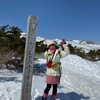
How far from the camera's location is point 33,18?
5.39 metres

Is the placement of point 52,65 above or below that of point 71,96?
above

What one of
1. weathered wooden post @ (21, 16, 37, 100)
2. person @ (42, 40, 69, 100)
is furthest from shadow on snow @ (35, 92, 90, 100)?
weathered wooden post @ (21, 16, 37, 100)

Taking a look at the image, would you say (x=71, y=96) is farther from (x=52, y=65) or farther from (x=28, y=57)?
(x=28, y=57)

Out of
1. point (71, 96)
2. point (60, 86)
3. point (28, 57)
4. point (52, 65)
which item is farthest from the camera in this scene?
point (60, 86)

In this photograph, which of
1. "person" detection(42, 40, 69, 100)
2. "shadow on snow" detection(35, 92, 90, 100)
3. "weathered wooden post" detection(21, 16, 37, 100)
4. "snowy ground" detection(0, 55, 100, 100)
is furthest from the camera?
"shadow on snow" detection(35, 92, 90, 100)

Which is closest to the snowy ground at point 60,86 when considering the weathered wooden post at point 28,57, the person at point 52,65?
the person at point 52,65

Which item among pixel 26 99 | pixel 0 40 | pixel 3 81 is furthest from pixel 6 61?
pixel 26 99

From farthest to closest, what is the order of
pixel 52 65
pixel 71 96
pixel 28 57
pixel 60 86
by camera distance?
pixel 60 86 < pixel 71 96 < pixel 52 65 < pixel 28 57

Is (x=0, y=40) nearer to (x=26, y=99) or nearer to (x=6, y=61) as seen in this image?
(x=6, y=61)

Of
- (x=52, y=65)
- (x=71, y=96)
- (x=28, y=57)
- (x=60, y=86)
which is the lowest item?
(x=71, y=96)

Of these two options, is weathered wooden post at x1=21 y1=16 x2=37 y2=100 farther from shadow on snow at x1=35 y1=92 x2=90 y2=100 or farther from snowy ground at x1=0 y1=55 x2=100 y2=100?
shadow on snow at x1=35 y1=92 x2=90 y2=100

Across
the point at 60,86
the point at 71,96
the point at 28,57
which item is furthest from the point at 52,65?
the point at 60,86

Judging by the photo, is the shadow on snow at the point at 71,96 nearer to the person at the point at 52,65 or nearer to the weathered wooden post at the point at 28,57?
the person at the point at 52,65

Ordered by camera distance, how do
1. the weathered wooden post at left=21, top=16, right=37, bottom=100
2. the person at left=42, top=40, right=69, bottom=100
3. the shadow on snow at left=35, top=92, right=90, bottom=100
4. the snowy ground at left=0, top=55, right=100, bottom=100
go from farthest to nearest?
the shadow on snow at left=35, top=92, right=90, bottom=100, the snowy ground at left=0, top=55, right=100, bottom=100, the person at left=42, top=40, right=69, bottom=100, the weathered wooden post at left=21, top=16, right=37, bottom=100
